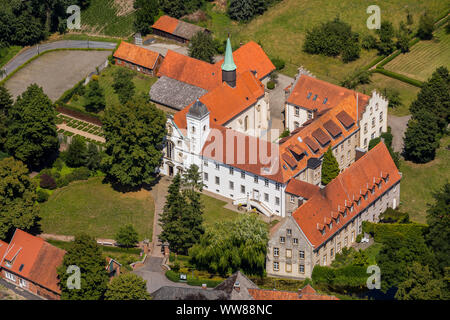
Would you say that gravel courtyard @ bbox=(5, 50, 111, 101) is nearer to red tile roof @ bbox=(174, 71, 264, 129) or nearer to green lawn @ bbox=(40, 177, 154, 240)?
green lawn @ bbox=(40, 177, 154, 240)

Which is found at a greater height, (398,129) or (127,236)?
(398,129)

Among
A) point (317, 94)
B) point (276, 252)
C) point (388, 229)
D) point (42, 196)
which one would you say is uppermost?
point (317, 94)

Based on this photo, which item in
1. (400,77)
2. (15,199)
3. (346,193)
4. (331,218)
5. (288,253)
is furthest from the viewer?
(400,77)

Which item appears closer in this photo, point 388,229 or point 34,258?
point 34,258

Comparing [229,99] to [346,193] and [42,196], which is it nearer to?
[346,193]

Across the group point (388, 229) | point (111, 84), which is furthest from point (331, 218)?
point (111, 84)

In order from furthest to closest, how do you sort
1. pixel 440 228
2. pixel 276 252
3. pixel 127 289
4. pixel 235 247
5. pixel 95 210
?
pixel 95 210
pixel 276 252
pixel 235 247
pixel 440 228
pixel 127 289

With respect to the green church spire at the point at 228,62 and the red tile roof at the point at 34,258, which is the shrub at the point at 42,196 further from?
the green church spire at the point at 228,62
